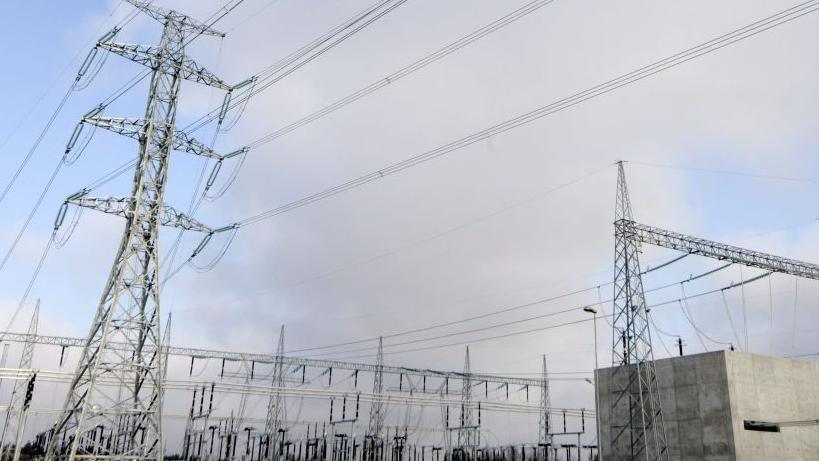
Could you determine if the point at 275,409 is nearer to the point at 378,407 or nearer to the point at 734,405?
the point at 378,407

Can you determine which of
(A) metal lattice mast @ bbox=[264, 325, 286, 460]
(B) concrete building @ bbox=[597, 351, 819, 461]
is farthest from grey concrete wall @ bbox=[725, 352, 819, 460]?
(A) metal lattice mast @ bbox=[264, 325, 286, 460]

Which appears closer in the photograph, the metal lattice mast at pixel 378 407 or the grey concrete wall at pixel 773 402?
the grey concrete wall at pixel 773 402

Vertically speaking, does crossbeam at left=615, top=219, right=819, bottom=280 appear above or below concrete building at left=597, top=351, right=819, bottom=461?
above

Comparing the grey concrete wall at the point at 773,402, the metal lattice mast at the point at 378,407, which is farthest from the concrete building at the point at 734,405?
the metal lattice mast at the point at 378,407

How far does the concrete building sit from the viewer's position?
3469 centimetres

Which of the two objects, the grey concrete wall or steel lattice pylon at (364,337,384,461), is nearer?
the grey concrete wall

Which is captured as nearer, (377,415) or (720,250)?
(720,250)

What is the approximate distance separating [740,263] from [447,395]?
4100 centimetres

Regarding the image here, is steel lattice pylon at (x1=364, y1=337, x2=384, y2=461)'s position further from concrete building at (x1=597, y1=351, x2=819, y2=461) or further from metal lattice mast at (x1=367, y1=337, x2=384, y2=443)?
concrete building at (x1=597, y1=351, x2=819, y2=461)

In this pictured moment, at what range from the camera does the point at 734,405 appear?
34656 mm

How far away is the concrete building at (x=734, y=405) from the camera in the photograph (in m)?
34.7

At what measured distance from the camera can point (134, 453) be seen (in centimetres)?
2078

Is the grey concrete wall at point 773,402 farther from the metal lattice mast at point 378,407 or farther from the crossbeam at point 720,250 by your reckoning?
the metal lattice mast at point 378,407

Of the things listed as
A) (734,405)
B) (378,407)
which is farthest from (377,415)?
(734,405)
